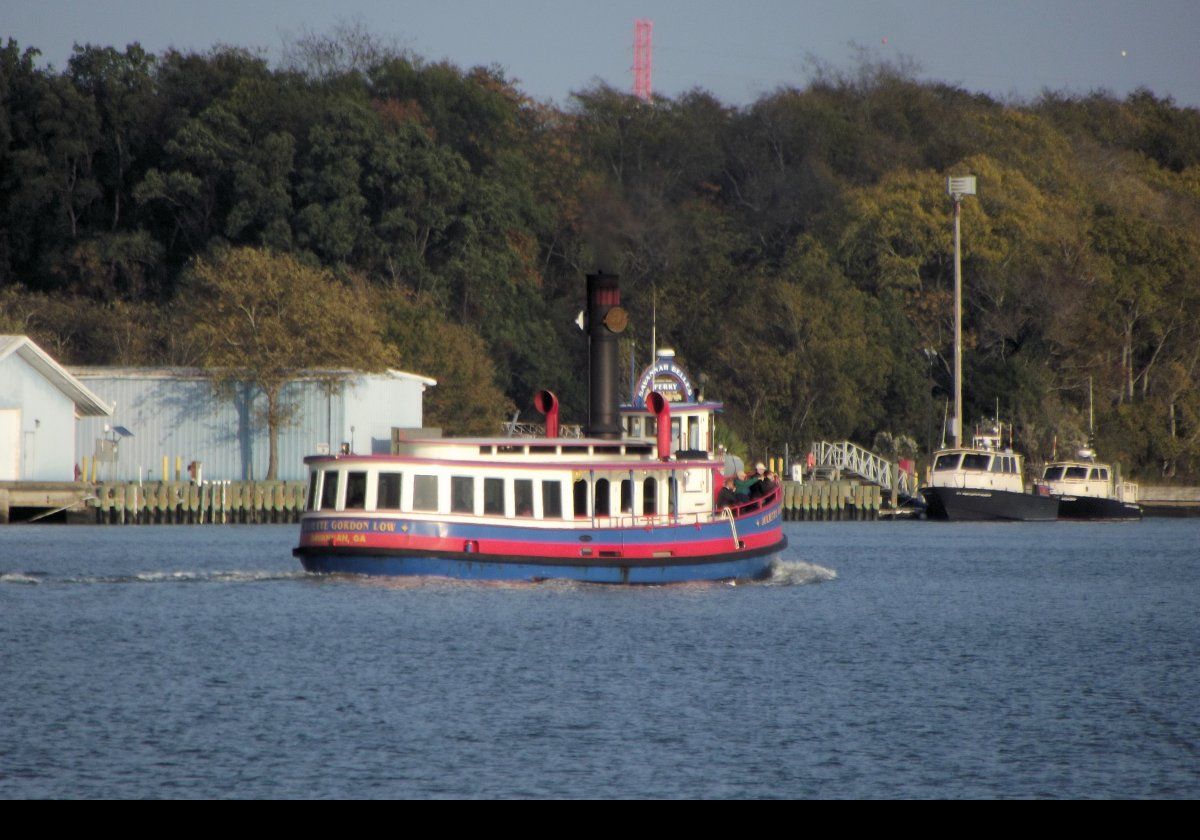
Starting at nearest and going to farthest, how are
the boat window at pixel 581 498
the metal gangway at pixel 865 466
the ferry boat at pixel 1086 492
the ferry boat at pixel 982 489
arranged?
the boat window at pixel 581 498, the ferry boat at pixel 982 489, the ferry boat at pixel 1086 492, the metal gangway at pixel 865 466

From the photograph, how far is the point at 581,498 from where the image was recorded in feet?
124

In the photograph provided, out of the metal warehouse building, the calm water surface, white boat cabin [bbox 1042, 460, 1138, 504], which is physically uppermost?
the metal warehouse building

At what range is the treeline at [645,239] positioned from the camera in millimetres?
85625

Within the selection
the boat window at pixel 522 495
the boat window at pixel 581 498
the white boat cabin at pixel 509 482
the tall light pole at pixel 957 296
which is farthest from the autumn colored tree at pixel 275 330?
the boat window at pixel 522 495

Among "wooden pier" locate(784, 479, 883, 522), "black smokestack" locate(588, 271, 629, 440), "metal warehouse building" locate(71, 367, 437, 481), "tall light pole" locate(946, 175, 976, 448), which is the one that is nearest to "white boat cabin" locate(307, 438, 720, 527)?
"black smokestack" locate(588, 271, 629, 440)

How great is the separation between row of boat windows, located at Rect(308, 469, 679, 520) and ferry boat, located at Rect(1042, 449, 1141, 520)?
40.8 meters

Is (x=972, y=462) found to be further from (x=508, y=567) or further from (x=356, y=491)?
(x=356, y=491)

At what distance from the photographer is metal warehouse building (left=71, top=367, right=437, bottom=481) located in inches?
2800

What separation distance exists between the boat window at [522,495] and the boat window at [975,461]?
122ft

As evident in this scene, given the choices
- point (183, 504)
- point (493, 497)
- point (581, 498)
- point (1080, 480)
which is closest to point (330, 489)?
point (493, 497)

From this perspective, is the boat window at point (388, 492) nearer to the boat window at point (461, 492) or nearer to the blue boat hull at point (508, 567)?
the blue boat hull at point (508, 567)

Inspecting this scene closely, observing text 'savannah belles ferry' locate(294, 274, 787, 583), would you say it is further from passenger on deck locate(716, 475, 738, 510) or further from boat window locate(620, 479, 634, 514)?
passenger on deck locate(716, 475, 738, 510)
